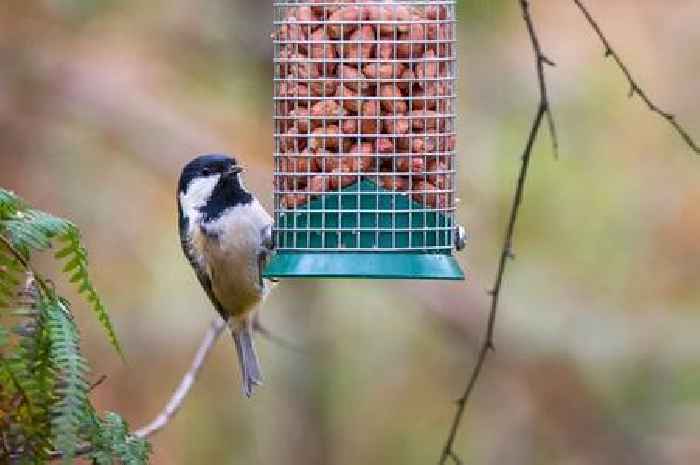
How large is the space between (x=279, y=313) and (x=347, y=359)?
1.55 feet

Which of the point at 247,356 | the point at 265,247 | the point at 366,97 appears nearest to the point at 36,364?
the point at 366,97

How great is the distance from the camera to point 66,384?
2.89m

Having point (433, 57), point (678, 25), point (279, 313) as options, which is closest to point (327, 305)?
point (279, 313)

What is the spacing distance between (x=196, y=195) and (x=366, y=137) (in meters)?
0.82

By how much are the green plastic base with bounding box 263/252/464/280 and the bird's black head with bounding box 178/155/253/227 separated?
23.1 inches

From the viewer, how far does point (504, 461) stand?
891cm

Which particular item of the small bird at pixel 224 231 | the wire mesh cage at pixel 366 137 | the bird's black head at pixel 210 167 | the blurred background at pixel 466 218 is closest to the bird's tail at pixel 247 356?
the small bird at pixel 224 231

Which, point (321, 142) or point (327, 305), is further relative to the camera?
point (327, 305)

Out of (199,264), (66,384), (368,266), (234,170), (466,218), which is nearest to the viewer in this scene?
Answer: (66,384)

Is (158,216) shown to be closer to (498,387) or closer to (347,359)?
(347,359)

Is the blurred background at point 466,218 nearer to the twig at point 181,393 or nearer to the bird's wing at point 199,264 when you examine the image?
the bird's wing at point 199,264

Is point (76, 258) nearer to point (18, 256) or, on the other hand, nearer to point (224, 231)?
point (18, 256)

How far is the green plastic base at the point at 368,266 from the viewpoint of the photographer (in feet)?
14.1

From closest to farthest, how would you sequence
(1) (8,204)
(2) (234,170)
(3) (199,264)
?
(1) (8,204), (2) (234,170), (3) (199,264)
